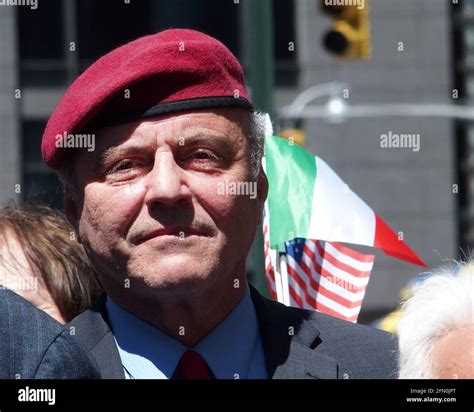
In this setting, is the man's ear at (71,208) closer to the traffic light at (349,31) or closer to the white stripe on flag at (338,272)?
the white stripe on flag at (338,272)

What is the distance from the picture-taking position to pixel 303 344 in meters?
2.76

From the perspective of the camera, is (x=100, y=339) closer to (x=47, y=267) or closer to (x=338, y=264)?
(x=47, y=267)

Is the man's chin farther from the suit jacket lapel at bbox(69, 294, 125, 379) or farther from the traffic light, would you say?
the traffic light

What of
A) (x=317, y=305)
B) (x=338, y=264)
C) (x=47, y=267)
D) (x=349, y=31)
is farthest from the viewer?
(x=349, y=31)

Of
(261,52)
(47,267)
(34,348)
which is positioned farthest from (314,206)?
(261,52)

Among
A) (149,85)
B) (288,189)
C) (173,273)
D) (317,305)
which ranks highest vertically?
(149,85)

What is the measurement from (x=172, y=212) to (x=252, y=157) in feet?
0.97

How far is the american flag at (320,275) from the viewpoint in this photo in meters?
3.50

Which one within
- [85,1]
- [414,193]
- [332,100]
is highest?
[85,1]

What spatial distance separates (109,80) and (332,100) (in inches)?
733
